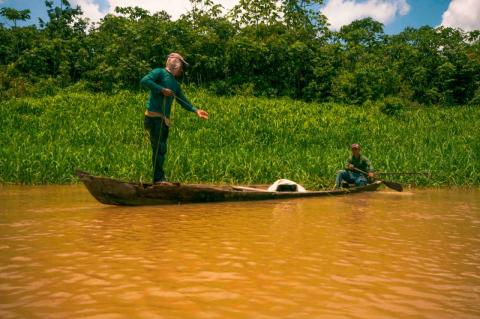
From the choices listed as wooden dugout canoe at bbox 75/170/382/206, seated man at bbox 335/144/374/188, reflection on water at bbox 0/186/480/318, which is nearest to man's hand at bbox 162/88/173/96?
wooden dugout canoe at bbox 75/170/382/206

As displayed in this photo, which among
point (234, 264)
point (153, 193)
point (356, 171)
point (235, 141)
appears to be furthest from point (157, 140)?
point (235, 141)

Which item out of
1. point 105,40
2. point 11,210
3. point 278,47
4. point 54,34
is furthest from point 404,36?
point 11,210

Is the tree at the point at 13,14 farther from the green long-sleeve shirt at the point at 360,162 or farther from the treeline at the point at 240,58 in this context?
the green long-sleeve shirt at the point at 360,162

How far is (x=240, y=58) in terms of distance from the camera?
25.3 metres

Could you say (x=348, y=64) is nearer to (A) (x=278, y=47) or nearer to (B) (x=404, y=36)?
(A) (x=278, y=47)

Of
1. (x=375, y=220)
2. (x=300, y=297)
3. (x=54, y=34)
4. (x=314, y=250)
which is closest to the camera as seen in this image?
(x=300, y=297)

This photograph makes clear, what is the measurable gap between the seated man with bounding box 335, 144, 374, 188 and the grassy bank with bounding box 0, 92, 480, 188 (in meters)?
0.52

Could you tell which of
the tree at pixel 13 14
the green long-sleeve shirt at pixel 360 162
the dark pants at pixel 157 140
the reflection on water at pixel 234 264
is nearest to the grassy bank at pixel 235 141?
the green long-sleeve shirt at pixel 360 162

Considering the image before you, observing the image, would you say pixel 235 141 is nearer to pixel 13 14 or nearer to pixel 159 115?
pixel 159 115

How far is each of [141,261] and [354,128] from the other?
1373cm

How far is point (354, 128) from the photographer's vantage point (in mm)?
15594

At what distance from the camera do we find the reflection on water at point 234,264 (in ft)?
6.79

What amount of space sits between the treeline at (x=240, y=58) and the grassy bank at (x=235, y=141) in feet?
11.3

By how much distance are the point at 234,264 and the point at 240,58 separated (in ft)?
77.0
